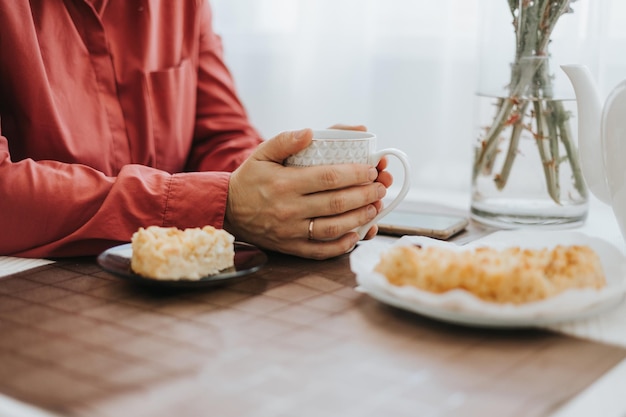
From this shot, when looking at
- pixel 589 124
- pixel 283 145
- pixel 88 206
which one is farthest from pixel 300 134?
pixel 589 124

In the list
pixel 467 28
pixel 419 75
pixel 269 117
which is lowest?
pixel 269 117

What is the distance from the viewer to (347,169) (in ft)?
3.04

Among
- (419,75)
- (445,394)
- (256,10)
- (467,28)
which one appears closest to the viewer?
(445,394)

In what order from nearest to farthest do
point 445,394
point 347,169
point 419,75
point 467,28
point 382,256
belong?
point 445,394 < point 382,256 < point 347,169 < point 467,28 < point 419,75

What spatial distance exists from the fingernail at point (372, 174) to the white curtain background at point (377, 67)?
0.73 metres

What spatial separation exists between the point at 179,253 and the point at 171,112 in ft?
2.00

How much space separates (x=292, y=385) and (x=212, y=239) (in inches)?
10.0

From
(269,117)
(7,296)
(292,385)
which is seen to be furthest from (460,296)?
(269,117)

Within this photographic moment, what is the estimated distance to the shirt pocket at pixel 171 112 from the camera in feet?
4.26

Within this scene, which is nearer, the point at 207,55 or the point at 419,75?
the point at 207,55

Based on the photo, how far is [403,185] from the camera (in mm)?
971

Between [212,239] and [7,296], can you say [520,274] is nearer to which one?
[212,239]

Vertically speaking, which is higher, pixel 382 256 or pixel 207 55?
pixel 207 55

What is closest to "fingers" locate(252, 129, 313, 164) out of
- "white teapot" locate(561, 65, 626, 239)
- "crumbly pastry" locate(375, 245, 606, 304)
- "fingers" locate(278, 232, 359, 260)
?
"fingers" locate(278, 232, 359, 260)
